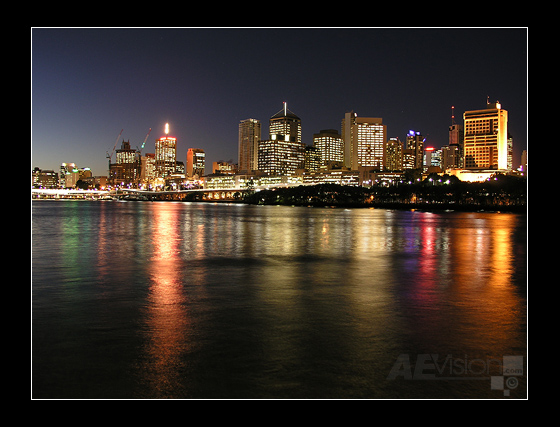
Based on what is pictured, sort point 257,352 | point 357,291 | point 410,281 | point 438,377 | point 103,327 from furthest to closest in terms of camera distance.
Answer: point 410,281, point 357,291, point 103,327, point 257,352, point 438,377

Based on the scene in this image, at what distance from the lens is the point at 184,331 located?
7344 mm

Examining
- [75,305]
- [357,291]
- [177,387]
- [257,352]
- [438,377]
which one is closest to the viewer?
[177,387]

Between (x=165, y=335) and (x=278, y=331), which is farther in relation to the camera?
(x=278, y=331)

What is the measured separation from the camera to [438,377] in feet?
18.8

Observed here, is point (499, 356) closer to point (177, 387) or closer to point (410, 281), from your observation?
point (177, 387)

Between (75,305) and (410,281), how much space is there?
7.83 meters
